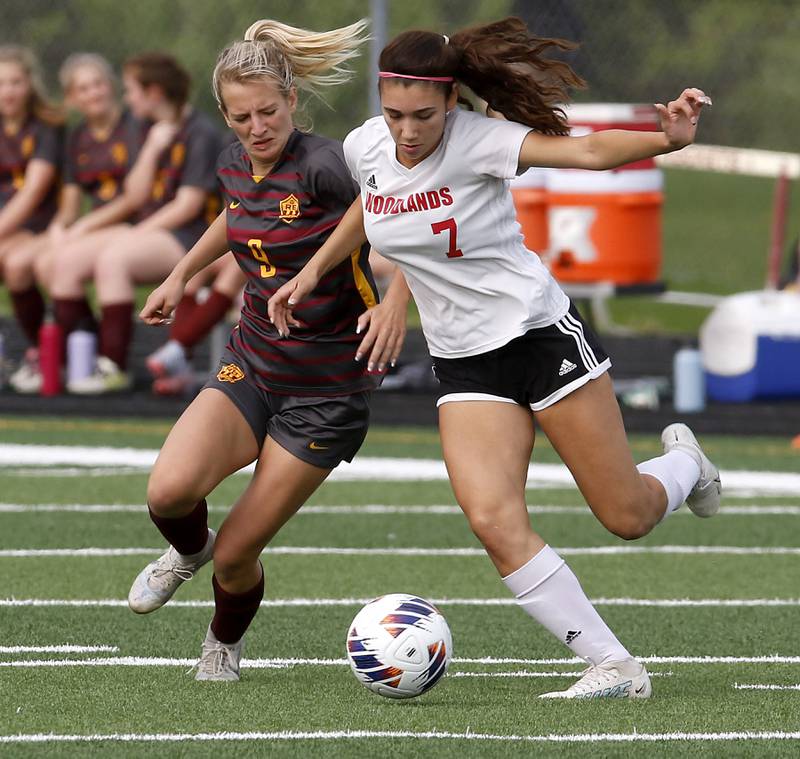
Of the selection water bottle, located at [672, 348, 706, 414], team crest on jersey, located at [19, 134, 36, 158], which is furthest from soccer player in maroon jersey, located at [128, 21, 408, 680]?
team crest on jersey, located at [19, 134, 36, 158]

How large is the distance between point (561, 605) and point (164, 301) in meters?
1.52

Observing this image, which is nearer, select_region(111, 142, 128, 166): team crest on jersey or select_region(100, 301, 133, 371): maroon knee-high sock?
select_region(100, 301, 133, 371): maroon knee-high sock

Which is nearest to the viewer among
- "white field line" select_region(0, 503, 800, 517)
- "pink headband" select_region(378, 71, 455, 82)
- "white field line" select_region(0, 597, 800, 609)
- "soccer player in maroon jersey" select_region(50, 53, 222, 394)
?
"pink headband" select_region(378, 71, 455, 82)

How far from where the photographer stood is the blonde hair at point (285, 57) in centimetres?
520

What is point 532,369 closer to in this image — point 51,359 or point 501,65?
point 501,65

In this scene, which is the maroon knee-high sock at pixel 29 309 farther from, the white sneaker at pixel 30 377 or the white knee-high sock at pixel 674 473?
the white knee-high sock at pixel 674 473

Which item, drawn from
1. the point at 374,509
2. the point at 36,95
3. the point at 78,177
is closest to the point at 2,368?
the point at 78,177

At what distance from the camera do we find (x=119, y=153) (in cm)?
1236

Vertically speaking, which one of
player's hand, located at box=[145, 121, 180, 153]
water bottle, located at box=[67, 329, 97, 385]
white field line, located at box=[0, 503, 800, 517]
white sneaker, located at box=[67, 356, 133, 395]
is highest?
player's hand, located at box=[145, 121, 180, 153]

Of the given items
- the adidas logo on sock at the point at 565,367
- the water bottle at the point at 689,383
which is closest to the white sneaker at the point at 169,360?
the water bottle at the point at 689,383

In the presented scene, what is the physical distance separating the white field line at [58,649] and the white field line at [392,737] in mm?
1145

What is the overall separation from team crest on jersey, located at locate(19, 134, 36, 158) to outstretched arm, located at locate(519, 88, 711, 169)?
8.10 m

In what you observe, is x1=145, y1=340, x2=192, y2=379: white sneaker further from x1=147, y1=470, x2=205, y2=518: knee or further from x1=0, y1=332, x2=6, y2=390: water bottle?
x1=147, y1=470, x2=205, y2=518: knee

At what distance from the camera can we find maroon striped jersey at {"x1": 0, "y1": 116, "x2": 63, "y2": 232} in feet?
40.6
